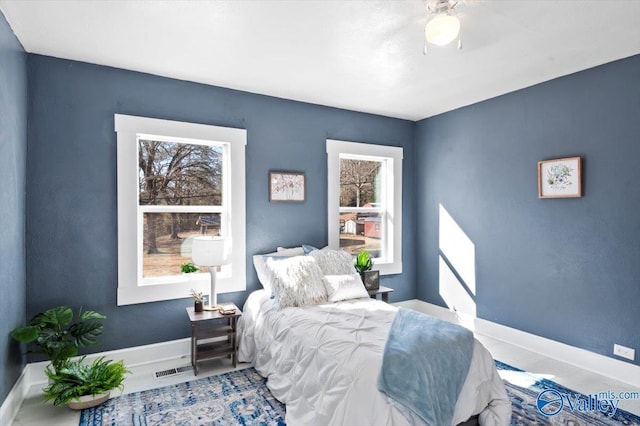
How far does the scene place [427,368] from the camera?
2.07m

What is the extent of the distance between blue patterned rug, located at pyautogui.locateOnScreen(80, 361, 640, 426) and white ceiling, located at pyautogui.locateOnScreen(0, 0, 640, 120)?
2.69 metres

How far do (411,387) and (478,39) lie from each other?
96.6 inches

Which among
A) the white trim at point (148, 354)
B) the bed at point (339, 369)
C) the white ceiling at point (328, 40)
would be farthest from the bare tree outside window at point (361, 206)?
the white trim at point (148, 354)

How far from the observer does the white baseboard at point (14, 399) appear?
7.66ft

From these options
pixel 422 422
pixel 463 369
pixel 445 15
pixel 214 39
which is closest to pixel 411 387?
pixel 422 422

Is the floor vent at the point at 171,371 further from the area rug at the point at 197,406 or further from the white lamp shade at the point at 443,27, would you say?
the white lamp shade at the point at 443,27

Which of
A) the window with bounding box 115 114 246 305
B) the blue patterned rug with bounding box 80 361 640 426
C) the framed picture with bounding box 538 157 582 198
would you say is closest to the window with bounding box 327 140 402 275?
the window with bounding box 115 114 246 305

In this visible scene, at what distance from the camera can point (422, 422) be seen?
1.93 meters

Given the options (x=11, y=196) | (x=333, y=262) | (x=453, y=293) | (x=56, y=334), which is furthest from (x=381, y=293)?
(x=11, y=196)

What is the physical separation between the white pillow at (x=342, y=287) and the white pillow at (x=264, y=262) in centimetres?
56

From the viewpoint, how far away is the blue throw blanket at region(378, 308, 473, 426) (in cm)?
196

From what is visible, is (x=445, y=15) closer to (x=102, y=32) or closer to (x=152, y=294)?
(x=102, y=32)

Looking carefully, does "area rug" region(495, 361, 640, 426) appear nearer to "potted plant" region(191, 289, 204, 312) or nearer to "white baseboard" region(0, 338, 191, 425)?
"potted plant" region(191, 289, 204, 312)

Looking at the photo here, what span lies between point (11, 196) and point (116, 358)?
1.60 metres
